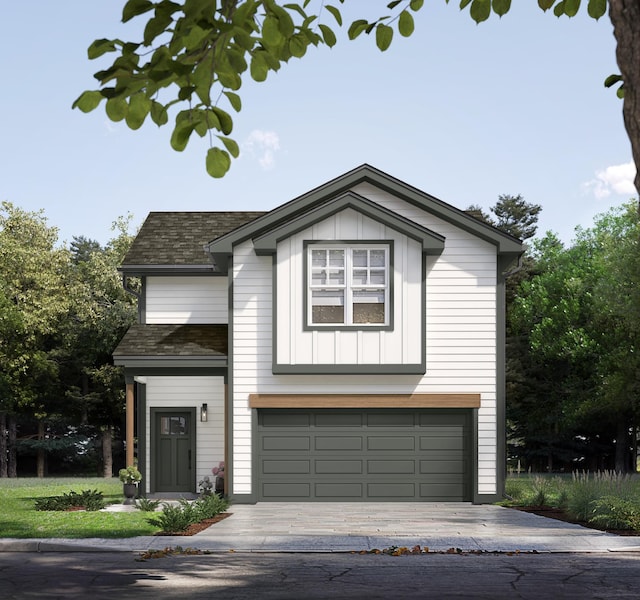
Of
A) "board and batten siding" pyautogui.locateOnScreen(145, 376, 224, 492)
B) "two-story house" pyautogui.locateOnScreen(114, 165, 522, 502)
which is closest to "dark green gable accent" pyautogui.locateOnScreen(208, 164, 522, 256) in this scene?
"two-story house" pyautogui.locateOnScreen(114, 165, 522, 502)

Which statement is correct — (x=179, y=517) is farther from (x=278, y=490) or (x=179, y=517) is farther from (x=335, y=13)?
(x=335, y=13)

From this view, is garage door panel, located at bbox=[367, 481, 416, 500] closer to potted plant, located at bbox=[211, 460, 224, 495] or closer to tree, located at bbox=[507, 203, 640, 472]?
potted plant, located at bbox=[211, 460, 224, 495]

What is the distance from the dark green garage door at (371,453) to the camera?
22438 millimetres

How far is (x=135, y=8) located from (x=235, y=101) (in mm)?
961

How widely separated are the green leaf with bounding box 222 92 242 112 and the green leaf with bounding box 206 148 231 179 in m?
0.53

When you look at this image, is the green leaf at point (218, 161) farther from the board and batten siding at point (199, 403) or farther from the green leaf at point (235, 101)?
the board and batten siding at point (199, 403)

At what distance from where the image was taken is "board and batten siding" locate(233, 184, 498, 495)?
22234 millimetres

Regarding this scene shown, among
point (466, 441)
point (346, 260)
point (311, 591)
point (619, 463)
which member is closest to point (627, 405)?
point (619, 463)

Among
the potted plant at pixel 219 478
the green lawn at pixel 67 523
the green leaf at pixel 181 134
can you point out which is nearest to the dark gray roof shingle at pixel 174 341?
the potted plant at pixel 219 478

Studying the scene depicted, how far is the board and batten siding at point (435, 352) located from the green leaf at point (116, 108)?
1640 centimetres

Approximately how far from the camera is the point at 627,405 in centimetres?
3947

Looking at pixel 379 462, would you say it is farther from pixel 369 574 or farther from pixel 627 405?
pixel 627 405

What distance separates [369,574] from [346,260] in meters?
10.5

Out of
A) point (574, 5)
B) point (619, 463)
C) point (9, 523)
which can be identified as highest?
point (574, 5)
